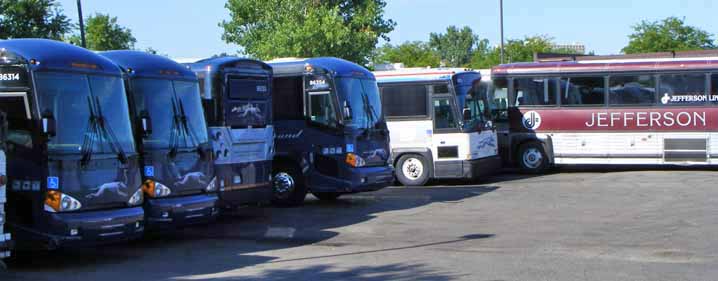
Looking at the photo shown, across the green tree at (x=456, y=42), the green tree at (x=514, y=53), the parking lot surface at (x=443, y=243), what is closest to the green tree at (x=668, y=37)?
the green tree at (x=514, y=53)

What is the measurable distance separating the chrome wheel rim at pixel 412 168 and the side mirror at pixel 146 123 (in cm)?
1016

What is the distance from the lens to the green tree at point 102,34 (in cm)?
3994

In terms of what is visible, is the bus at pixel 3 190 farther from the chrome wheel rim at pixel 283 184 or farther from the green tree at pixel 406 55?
the green tree at pixel 406 55

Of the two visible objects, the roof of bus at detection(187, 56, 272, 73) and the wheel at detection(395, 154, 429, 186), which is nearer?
the roof of bus at detection(187, 56, 272, 73)

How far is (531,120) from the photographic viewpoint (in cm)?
2494

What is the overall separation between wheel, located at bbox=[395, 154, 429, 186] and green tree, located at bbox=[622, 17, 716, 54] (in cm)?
3948

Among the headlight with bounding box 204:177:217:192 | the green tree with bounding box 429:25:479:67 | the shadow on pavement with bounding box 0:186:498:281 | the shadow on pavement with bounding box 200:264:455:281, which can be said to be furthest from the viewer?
the green tree with bounding box 429:25:479:67

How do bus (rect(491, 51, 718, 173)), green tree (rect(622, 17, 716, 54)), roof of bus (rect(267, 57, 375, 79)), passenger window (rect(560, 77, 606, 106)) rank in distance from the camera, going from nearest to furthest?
roof of bus (rect(267, 57, 375, 79)), bus (rect(491, 51, 718, 173)), passenger window (rect(560, 77, 606, 106)), green tree (rect(622, 17, 716, 54))

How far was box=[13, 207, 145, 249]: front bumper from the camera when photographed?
11.1m

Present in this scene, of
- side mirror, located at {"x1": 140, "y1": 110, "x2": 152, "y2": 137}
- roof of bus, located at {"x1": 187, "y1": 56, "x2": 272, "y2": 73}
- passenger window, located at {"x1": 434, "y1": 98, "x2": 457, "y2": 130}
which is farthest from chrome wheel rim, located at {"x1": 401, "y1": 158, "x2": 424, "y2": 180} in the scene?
side mirror, located at {"x1": 140, "y1": 110, "x2": 152, "y2": 137}

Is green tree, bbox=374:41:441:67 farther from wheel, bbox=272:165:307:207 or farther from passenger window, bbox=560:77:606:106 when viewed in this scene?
wheel, bbox=272:165:307:207

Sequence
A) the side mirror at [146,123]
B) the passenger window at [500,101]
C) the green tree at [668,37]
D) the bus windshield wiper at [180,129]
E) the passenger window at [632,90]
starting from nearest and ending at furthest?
the side mirror at [146,123], the bus windshield wiper at [180,129], the passenger window at [632,90], the passenger window at [500,101], the green tree at [668,37]

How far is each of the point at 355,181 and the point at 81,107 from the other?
279 inches

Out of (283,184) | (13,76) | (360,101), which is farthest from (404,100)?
(13,76)
